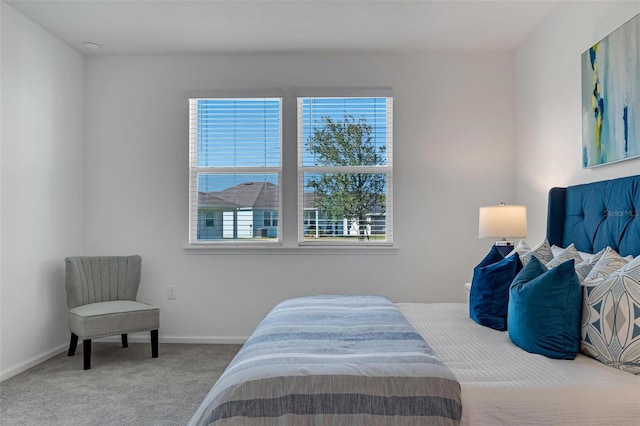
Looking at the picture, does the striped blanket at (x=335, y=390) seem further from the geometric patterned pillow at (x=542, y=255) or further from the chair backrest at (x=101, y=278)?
the chair backrest at (x=101, y=278)

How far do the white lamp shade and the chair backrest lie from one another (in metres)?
2.89

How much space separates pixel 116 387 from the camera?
3064 mm

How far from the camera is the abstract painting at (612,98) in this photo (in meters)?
2.35

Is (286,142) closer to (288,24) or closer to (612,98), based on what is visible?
(288,24)

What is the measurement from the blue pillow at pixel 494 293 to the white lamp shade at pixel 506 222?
1.01m

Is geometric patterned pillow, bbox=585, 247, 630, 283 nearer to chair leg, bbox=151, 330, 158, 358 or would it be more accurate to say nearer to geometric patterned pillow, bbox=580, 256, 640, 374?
geometric patterned pillow, bbox=580, 256, 640, 374

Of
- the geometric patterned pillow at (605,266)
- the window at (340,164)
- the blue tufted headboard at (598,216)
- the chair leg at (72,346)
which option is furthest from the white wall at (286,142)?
the geometric patterned pillow at (605,266)

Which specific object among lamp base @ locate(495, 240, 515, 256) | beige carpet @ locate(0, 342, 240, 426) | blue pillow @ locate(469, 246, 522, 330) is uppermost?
lamp base @ locate(495, 240, 515, 256)

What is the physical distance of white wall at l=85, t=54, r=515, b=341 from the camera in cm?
416

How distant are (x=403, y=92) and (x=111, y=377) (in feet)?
10.7

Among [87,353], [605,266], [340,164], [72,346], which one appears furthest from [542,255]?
[72,346]

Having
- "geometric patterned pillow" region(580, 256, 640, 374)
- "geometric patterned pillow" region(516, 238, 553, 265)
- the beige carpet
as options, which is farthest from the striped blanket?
the beige carpet

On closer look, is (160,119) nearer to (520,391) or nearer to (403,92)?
(403,92)

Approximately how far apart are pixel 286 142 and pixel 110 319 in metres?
2.04
